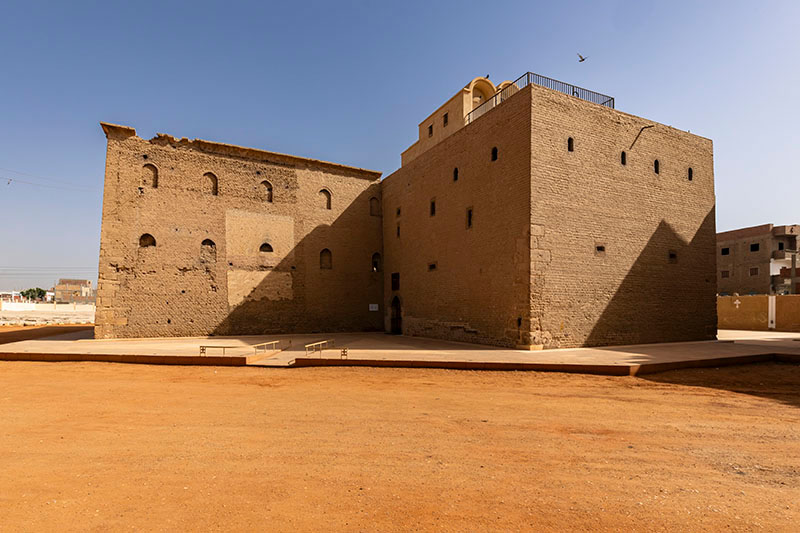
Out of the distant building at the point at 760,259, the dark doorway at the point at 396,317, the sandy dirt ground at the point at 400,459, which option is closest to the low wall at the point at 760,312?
the distant building at the point at 760,259

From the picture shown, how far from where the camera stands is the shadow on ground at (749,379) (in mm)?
7723

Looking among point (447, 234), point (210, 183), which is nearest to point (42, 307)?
point (210, 183)

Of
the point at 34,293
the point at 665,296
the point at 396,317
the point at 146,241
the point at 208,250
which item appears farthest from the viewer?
the point at 34,293

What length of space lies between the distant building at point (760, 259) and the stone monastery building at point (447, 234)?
26.5 meters

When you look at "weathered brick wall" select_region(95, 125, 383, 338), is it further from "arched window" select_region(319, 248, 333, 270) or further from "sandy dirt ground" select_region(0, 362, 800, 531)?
"sandy dirt ground" select_region(0, 362, 800, 531)

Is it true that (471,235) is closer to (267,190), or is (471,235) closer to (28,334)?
(267,190)

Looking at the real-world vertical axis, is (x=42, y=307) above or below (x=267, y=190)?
below

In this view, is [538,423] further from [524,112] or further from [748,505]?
[524,112]

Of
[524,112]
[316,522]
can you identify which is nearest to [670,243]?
[524,112]

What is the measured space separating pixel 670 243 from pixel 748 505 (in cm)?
1442

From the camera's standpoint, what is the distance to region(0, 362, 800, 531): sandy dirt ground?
300 centimetres

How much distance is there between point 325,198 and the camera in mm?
21578

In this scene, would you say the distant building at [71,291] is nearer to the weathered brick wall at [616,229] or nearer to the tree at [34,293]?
the tree at [34,293]

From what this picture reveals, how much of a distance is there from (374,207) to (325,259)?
4073 millimetres
